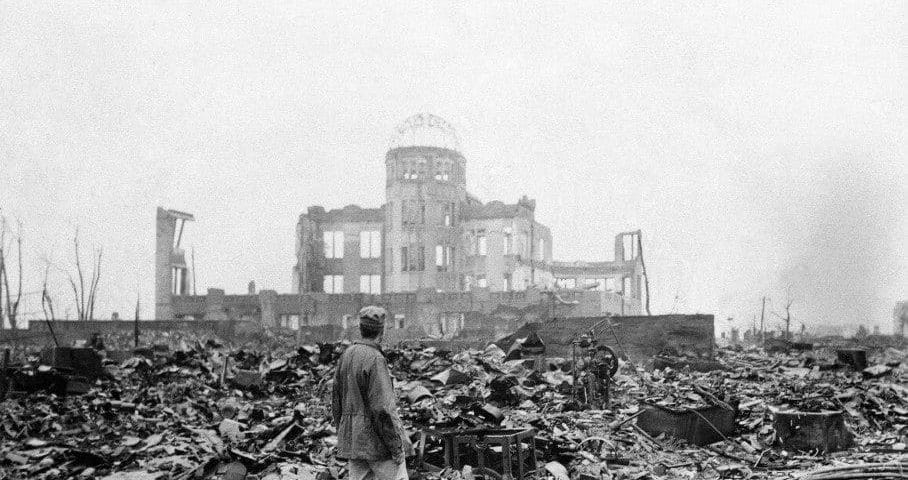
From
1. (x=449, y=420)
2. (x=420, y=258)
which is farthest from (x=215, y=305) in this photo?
(x=449, y=420)

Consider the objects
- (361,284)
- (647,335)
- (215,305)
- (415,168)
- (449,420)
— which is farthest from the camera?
(361,284)

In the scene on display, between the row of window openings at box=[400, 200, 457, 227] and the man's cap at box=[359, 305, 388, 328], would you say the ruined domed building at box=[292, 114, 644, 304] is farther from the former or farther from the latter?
the man's cap at box=[359, 305, 388, 328]

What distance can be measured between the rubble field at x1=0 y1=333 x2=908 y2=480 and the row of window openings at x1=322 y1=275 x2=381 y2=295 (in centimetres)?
3313

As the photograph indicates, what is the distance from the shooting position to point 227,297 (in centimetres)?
4288

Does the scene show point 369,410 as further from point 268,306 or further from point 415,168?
point 415,168

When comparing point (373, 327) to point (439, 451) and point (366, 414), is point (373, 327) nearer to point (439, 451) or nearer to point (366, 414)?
point (366, 414)

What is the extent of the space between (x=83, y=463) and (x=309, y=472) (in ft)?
9.54

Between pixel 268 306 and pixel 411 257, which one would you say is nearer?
pixel 268 306

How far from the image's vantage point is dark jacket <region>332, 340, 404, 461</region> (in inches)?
203

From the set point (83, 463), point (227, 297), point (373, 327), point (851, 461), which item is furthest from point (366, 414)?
point (227, 297)

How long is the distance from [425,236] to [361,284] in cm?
652

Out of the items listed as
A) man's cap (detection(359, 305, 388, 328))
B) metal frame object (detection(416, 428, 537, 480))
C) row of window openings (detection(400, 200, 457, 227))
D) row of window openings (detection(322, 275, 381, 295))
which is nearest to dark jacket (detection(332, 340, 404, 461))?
man's cap (detection(359, 305, 388, 328))

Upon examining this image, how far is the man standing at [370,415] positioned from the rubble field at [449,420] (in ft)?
8.06

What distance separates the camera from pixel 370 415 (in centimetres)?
522
